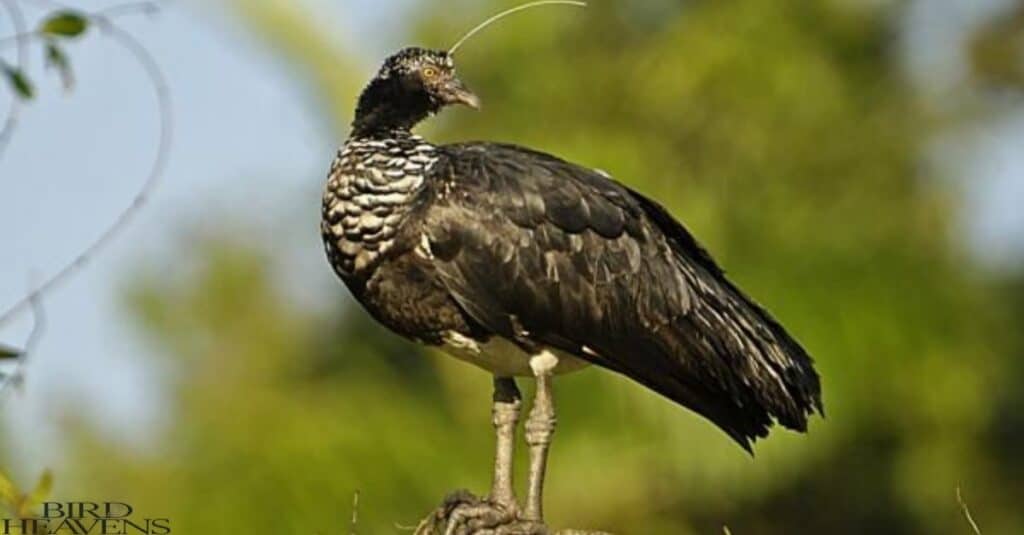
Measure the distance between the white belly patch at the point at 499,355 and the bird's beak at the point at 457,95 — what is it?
2.09ft

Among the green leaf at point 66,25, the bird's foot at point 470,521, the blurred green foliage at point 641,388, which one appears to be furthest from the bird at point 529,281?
the blurred green foliage at point 641,388

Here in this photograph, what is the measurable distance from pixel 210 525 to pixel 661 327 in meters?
5.97

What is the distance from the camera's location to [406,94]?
736 cm

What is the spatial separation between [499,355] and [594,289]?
28 cm

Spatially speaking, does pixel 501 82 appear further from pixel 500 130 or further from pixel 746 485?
pixel 746 485

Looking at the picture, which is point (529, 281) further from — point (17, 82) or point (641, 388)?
point (641, 388)

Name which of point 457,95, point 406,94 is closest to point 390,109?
point 406,94

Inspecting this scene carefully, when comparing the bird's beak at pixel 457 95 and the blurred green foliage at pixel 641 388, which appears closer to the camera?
the bird's beak at pixel 457 95

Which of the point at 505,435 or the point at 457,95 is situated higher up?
the point at 457,95

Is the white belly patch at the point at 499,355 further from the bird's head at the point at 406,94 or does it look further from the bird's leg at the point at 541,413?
the bird's head at the point at 406,94

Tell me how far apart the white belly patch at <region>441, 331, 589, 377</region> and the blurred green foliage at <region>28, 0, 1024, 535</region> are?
501 centimetres

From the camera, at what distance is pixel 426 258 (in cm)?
698

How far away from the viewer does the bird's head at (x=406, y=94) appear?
24.1 ft

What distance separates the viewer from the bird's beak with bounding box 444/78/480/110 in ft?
24.2
